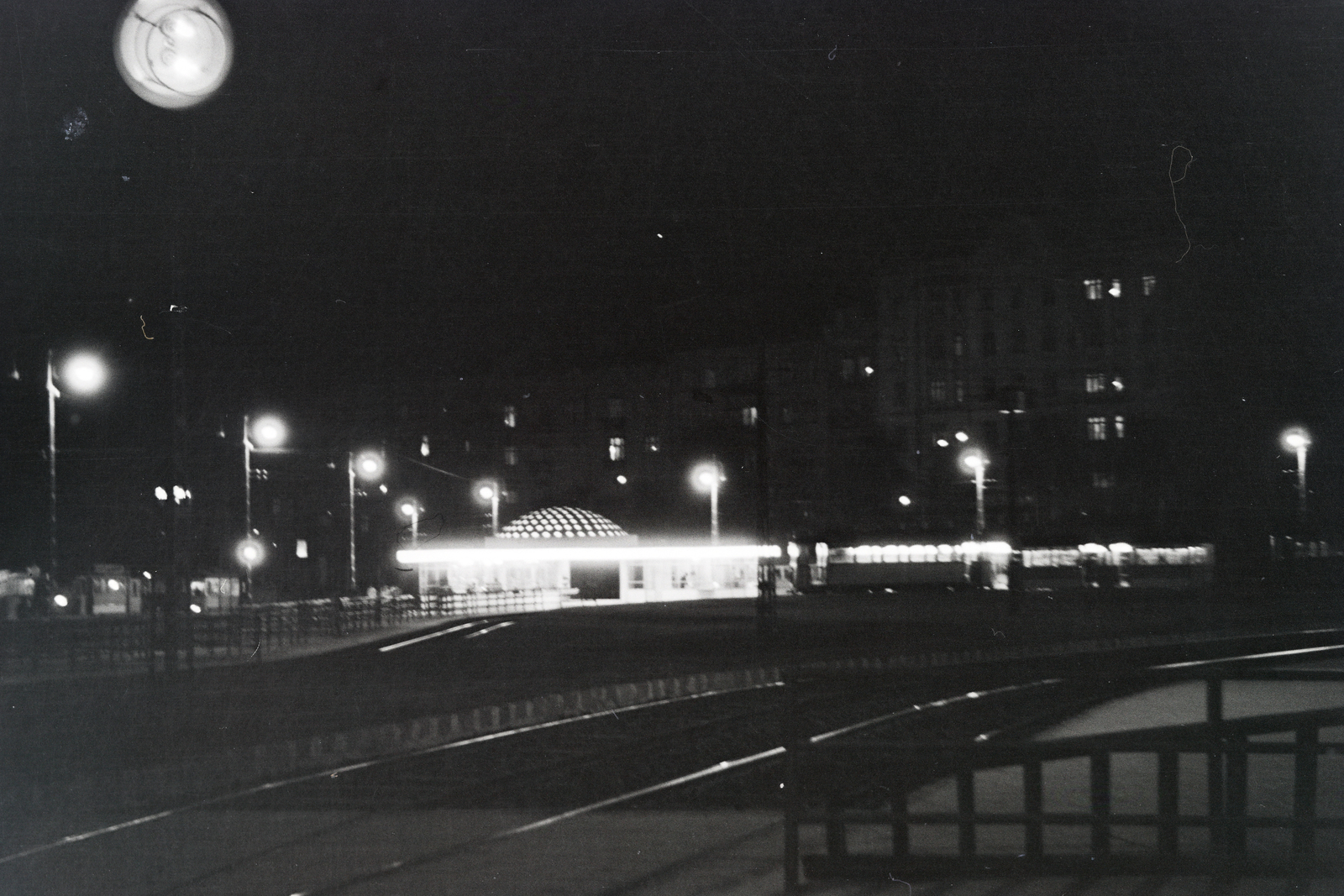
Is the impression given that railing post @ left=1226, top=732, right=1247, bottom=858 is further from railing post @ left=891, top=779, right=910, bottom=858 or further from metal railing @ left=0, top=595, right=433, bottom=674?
metal railing @ left=0, top=595, right=433, bottom=674

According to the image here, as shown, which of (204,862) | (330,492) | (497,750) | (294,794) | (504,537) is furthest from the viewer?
(330,492)

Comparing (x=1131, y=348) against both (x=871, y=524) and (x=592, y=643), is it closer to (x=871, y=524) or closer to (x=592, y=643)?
(x=592, y=643)

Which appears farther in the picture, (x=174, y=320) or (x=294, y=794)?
(x=174, y=320)

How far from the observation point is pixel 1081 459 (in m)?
59.8

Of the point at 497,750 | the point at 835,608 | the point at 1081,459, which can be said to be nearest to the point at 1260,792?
the point at 497,750

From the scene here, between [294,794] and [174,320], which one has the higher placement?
[174,320]

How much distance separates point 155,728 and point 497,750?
18.6 ft

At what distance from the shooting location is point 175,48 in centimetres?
891

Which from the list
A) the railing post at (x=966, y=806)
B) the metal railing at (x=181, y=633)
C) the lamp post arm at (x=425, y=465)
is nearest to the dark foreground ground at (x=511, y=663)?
the metal railing at (x=181, y=633)

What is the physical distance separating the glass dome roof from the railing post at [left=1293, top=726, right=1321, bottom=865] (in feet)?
184

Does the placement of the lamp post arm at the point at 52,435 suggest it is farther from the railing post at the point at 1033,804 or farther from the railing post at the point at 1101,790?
the railing post at the point at 1101,790

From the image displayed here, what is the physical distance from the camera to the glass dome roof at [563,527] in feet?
213

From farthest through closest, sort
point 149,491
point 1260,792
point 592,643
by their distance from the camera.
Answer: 1. point 592,643
2. point 149,491
3. point 1260,792

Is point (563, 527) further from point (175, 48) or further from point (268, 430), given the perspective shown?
point (175, 48)
